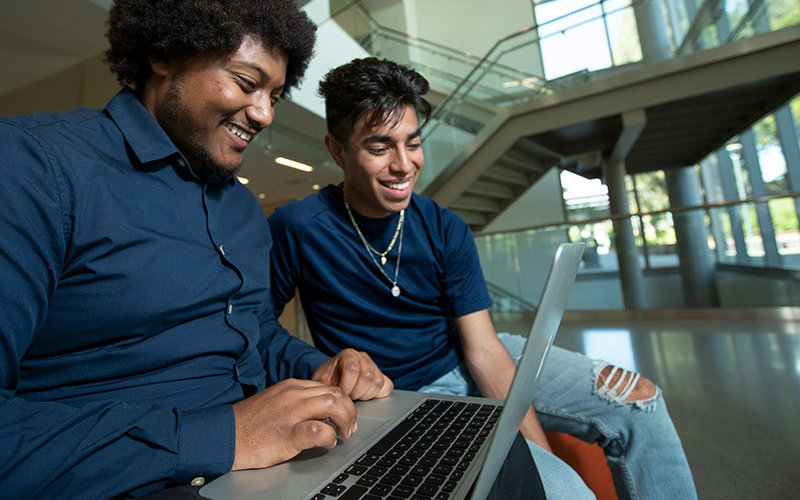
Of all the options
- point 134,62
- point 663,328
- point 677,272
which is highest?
point 134,62

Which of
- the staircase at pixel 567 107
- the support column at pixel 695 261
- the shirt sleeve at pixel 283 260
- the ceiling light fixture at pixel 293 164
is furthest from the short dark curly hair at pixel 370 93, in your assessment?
the support column at pixel 695 261

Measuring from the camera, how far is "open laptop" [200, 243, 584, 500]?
0.40 metres

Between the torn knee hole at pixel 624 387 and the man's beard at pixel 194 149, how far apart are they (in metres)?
1.14

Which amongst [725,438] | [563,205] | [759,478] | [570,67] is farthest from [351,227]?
[563,205]

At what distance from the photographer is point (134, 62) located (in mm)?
938

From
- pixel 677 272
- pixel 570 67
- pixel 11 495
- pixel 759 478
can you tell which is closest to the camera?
pixel 11 495

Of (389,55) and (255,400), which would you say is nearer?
(255,400)

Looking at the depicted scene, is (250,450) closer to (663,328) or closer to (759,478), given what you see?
(759,478)

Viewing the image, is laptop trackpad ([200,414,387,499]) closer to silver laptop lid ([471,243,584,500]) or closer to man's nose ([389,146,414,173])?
silver laptop lid ([471,243,584,500])

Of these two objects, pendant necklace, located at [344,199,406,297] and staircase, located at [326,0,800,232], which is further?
staircase, located at [326,0,800,232]

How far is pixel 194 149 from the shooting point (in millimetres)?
850

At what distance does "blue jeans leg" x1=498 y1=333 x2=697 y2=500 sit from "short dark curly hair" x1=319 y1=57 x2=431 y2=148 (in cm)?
92

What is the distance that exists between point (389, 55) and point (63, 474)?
302 inches

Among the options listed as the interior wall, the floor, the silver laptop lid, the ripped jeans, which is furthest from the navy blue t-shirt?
the interior wall
